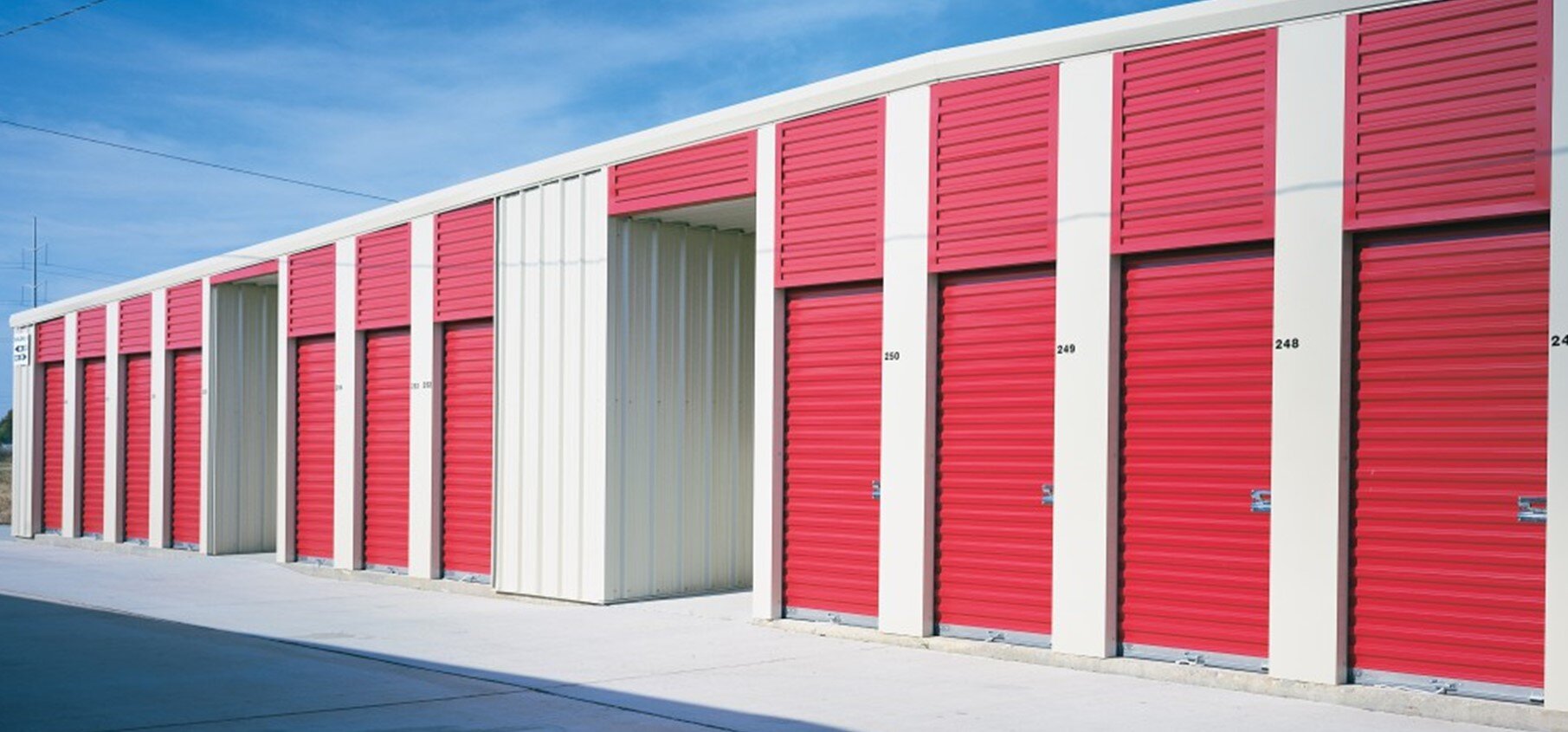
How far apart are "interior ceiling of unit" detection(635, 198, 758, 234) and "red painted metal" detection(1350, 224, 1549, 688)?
273 inches

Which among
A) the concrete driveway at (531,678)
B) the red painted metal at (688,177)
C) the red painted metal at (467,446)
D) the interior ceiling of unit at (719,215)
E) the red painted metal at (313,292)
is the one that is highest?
the red painted metal at (688,177)

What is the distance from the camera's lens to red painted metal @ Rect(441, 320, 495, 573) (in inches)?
733

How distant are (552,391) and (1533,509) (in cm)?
1067

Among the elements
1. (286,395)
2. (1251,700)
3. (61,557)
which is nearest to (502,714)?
(1251,700)

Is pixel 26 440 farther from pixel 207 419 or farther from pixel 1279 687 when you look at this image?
pixel 1279 687

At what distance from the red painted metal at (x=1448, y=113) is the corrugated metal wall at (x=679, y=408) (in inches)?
336

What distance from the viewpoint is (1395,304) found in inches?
407

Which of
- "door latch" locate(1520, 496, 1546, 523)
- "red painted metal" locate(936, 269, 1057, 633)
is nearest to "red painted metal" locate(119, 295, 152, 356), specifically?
"red painted metal" locate(936, 269, 1057, 633)

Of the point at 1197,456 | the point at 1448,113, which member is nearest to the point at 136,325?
the point at 1197,456

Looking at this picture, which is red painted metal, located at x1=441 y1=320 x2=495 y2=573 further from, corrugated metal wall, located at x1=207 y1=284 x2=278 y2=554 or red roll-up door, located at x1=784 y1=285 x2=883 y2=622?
corrugated metal wall, located at x1=207 y1=284 x2=278 y2=554

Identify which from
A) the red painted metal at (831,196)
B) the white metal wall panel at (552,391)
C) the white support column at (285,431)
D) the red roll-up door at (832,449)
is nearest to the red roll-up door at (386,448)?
the white support column at (285,431)

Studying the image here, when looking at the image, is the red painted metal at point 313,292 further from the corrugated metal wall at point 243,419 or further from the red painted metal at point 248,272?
the corrugated metal wall at point 243,419

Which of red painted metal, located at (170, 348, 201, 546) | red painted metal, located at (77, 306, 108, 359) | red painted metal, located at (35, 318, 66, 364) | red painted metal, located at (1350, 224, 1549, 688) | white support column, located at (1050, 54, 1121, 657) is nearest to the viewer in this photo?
red painted metal, located at (1350, 224, 1549, 688)

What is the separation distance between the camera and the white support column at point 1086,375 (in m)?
11.8
